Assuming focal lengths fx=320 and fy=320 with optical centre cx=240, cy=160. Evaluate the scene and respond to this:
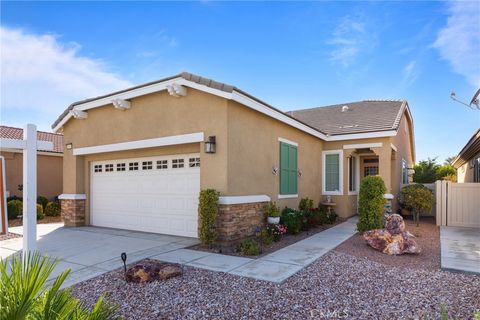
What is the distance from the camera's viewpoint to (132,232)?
404 inches

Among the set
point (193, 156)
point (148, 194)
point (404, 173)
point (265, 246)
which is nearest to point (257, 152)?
point (193, 156)

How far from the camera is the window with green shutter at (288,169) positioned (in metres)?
10.6

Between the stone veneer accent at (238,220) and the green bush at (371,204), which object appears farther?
the green bush at (371,204)

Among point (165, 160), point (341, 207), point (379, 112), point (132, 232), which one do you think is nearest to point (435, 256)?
point (341, 207)

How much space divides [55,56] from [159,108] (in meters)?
3.43

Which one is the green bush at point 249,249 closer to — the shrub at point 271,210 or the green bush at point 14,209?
the shrub at point 271,210

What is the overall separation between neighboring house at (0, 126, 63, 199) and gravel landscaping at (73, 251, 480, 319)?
13.3 m

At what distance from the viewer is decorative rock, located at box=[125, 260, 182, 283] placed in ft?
17.9

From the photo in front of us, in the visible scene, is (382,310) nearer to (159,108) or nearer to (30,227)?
(30,227)

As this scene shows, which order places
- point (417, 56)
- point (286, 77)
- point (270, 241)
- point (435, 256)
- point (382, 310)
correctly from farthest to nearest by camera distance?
point (286, 77) < point (417, 56) < point (270, 241) < point (435, 256) < point (382, 310)

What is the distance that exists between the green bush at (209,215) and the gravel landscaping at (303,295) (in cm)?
166

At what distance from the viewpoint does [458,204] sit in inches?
461

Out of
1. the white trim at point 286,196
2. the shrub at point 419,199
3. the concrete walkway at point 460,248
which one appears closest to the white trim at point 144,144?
the white trim at point 286,196

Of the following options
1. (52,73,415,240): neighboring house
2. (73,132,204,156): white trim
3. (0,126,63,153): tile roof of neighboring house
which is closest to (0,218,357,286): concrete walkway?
(52,73,415,240): neighboring house
